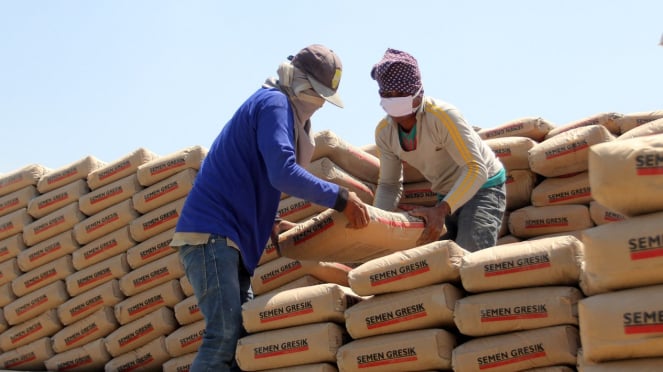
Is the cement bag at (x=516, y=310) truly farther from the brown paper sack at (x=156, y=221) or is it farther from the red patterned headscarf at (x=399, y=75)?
the brown paper sack at (x=156, y=221)

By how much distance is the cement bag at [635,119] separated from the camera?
17.9 ft

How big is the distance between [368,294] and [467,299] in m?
0.44

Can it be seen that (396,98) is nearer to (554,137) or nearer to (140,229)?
(554,137)

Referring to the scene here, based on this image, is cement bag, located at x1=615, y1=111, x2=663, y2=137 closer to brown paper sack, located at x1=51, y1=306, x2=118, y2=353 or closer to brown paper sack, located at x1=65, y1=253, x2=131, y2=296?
brown paper sack, located at x1=65, y1=253, x2=131, y2=296

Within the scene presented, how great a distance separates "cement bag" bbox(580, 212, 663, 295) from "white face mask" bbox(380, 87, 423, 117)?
1.47 m

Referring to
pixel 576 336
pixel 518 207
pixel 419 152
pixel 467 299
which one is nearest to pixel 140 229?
pixel 419 152

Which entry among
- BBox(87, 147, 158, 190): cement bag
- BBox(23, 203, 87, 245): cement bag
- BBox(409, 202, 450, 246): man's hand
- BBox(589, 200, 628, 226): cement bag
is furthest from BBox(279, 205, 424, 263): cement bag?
BBox(23, 203, 87, 245): cement bag

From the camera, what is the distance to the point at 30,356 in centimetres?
555

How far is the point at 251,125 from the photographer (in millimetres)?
3480

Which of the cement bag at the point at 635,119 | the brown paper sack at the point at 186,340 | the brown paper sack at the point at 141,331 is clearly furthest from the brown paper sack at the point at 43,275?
the cement bag at the point at 635,119

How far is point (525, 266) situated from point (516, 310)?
166 millimetres

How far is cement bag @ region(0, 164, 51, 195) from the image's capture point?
5855 mm

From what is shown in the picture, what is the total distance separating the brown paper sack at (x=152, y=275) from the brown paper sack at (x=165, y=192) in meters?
0.36

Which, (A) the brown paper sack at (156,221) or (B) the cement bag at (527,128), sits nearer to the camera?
(A) the brown paper sack at (156,221)
